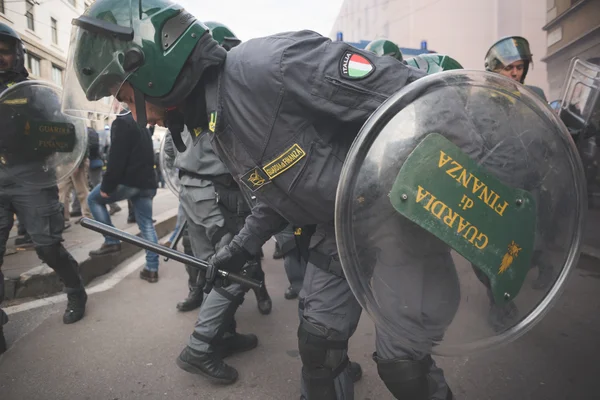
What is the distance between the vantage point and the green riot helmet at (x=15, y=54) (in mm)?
2559

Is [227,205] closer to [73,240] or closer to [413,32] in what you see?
[73,240]

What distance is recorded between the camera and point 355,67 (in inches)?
46.5

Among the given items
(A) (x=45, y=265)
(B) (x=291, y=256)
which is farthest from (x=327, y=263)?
(A) (x=45, y=265)

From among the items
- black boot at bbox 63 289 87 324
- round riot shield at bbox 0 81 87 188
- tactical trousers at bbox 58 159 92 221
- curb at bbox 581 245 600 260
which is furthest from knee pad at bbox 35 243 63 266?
curb at bbox 581 245 600 260

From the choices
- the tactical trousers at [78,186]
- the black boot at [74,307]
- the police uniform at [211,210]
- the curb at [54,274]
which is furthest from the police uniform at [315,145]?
the tactical trousers at [78,186]

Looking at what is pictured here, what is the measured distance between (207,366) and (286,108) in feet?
5.13

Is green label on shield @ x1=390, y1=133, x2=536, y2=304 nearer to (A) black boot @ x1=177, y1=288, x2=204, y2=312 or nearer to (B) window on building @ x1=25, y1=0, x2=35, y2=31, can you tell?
(A) black boot @ x1=177, y1=288, x2=204, y2=312

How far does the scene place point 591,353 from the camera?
237 centimetres

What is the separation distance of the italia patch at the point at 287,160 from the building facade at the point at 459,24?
8.83 feet

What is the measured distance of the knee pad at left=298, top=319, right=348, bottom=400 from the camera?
4.75ft

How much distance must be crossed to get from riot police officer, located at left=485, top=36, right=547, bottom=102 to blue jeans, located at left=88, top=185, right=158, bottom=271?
329 cm

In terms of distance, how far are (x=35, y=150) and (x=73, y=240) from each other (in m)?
2.53

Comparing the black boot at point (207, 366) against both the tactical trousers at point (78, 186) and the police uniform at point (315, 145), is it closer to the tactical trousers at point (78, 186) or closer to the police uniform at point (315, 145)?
the police uniform at point (315, 145)

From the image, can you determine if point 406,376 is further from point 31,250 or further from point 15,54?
point 31,250
